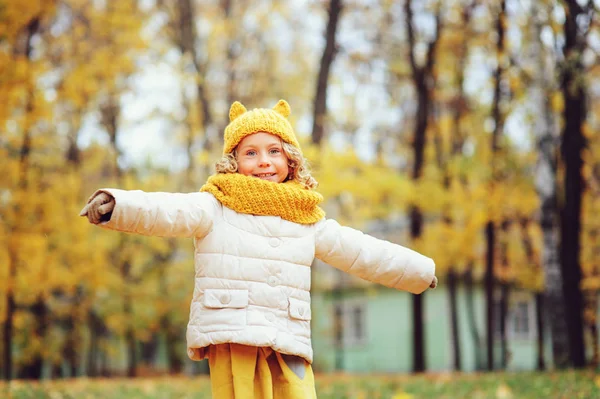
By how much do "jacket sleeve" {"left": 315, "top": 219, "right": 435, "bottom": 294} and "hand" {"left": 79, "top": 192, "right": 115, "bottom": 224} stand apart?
96cm

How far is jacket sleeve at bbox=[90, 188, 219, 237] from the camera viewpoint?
272 cm

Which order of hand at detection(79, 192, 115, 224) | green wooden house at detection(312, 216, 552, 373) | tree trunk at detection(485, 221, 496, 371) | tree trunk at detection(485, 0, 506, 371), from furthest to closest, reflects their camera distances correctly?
green wooden house at detection(312, 216, 552, 373) < tree trunk at detection(485, 221, 496, 371) < tree trunk at detection(485, 0, 506, 371) < hand at detection(79, 192, 115, 224)

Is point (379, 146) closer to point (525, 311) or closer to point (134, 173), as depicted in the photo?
point (134, 173)

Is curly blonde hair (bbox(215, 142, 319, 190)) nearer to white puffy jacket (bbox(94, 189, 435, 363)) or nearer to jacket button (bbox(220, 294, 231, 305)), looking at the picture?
white puffy jacket (bbox(94, 189, 435, 363))

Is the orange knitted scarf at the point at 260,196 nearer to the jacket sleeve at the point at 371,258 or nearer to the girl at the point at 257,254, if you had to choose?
the girl at the point at 257,254

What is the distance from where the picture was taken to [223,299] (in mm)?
2928

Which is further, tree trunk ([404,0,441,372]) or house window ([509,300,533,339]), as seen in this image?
house window ([509,300,533,339])

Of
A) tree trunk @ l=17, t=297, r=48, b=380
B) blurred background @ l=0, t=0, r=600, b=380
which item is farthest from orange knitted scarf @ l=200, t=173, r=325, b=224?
tree trunk @ l=17, t=297, r=48, b=380

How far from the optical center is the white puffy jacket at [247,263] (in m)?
2.89

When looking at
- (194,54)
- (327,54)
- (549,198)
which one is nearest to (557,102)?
(549,198)

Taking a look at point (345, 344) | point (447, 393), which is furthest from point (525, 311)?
point (447, 393)

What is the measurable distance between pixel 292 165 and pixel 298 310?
2.22ft

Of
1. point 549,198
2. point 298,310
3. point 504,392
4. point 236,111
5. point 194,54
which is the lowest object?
point 504,392

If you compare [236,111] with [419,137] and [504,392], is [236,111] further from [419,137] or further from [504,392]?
[419,137]
